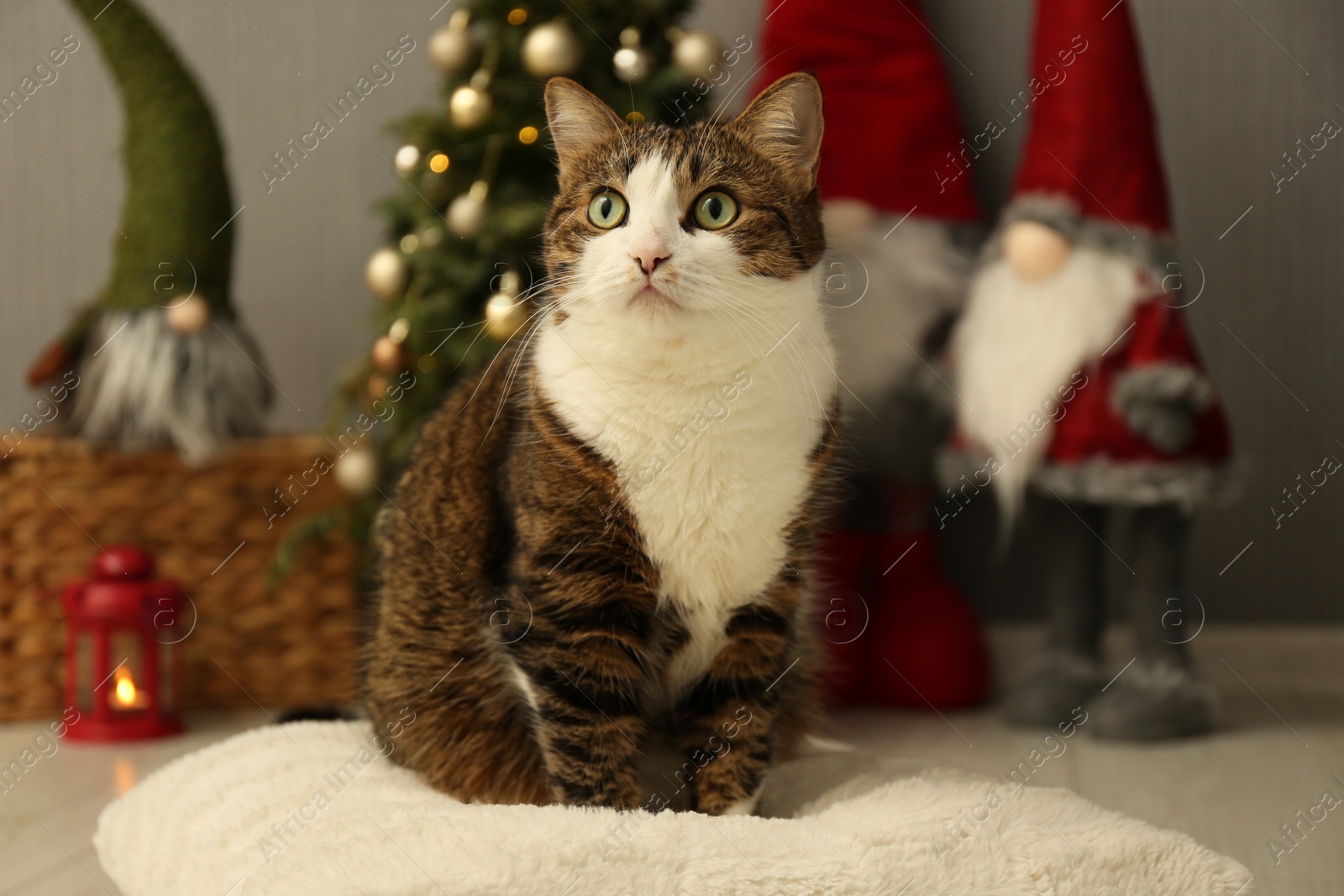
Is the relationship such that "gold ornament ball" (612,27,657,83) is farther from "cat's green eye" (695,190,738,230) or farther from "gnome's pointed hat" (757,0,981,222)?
"cat's green eye" (695,190,738,230)

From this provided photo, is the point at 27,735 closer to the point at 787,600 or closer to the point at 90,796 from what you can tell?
the point at 90,796

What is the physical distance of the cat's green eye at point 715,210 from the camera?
92 cm

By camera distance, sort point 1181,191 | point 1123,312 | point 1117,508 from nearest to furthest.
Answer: point 1123,312
point 1117,508
point 1181,191

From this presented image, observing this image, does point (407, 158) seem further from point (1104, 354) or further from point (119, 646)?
point (1104, 354)

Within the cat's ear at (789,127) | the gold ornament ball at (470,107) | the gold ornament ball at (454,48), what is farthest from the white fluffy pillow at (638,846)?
the gold ornament ball at (454,48)

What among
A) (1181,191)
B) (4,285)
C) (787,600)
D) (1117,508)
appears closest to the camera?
(787,600)

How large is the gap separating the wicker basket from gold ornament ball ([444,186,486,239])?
0.46 m

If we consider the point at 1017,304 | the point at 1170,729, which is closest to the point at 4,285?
the point at 1017,304

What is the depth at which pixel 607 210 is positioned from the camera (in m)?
0.95

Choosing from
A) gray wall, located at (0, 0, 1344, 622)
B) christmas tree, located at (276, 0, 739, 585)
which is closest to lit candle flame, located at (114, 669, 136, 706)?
christmas tree, located at (276, 0, 739, 585)

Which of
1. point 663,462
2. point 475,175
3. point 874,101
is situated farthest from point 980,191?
point 663,462

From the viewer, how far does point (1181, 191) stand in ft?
6.30

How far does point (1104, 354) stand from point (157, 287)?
1.41 metres

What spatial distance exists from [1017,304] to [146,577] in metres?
1.36
